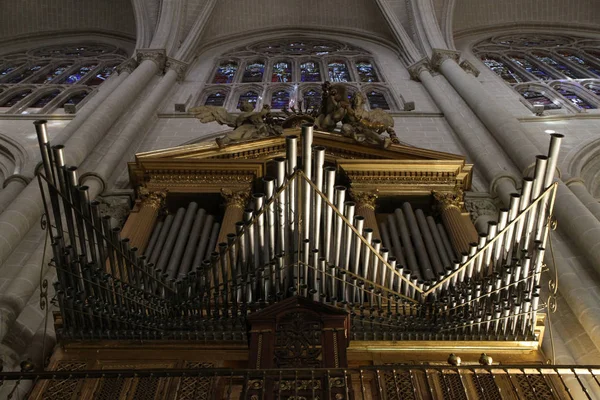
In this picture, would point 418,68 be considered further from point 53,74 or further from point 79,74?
point 53,74

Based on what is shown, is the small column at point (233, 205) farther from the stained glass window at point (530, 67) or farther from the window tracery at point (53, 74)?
the stained glass window at point (530, 67)

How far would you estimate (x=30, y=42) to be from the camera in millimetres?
24156

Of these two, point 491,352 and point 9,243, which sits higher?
point 9,243

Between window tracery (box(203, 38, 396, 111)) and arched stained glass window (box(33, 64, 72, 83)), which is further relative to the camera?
arched stained glass window (box(33, 64, 72, 83))

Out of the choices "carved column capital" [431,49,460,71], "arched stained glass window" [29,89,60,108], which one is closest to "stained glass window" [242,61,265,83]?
"carved column capital" [431,49,460,71]

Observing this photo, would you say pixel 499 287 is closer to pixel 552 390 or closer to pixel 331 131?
pixel 552 390

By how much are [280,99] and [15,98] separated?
7.47 meters

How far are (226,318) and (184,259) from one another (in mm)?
2216

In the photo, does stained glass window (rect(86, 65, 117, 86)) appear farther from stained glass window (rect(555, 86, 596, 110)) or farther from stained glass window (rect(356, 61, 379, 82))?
stained glass window (rect(555, 86, 596, 110))

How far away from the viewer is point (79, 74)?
68.2 feet

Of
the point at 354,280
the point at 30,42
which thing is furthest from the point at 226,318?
the point at 30,42

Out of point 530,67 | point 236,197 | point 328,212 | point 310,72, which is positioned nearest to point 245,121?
point 236,197

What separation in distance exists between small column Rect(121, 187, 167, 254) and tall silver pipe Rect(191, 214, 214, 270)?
2.54 ft

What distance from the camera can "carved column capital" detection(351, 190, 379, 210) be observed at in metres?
10.2
